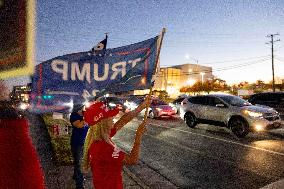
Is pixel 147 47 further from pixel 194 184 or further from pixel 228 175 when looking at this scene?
pixel 228 175

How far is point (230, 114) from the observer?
15250 millimetres

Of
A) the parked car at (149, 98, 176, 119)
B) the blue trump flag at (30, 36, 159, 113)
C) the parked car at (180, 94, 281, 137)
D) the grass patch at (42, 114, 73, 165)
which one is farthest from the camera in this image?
the parked car at (149, 98, 176, 119)

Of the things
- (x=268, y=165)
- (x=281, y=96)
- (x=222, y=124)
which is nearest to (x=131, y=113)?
(x=268, y=165)

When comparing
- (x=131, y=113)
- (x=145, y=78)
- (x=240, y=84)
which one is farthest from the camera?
(x=240, y=84)

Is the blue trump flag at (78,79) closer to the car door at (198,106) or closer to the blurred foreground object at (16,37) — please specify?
the blurred foreground object at (16,37)

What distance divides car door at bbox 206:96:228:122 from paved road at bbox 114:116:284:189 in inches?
28.4

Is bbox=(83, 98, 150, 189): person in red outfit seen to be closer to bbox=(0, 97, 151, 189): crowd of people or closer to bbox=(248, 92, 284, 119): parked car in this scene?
bbox=(0, 97, 151, 189): crowd of people

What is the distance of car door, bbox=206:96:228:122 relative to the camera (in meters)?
15.7

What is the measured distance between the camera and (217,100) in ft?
53.8

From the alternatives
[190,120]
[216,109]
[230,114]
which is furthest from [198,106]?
[230,114]

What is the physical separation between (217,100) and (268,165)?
7.44m

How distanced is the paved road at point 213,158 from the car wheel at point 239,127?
0.25m

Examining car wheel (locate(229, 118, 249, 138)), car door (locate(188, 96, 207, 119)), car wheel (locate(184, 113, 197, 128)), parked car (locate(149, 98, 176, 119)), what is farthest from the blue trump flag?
parked car (locate(149, 98, 176, 119))

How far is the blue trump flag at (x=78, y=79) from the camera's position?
4.27 m
